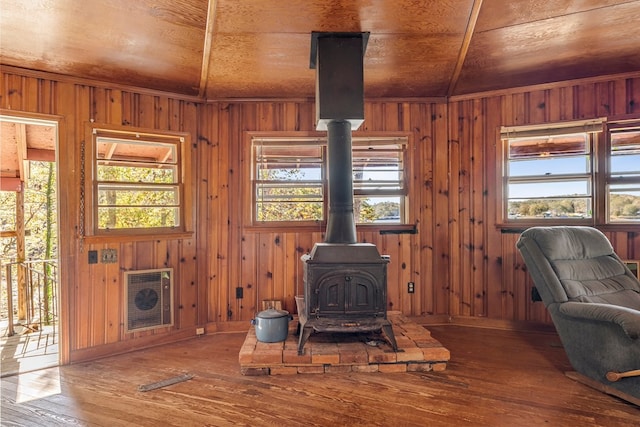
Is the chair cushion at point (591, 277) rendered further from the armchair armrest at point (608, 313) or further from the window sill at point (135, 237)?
the window sill at point (135, 237)

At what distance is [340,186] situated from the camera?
2.79 metres

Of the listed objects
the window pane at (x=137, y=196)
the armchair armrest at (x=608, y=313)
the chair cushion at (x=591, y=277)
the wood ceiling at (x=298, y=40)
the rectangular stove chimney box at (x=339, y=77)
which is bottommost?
the armchair armrest at (x=608, y=313)

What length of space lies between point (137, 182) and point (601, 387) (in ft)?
12.5

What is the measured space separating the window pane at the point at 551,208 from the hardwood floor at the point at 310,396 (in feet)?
4.28

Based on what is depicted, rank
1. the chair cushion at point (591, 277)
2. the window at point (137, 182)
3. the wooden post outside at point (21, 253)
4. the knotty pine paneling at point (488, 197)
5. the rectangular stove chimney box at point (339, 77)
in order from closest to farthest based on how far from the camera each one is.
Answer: the chair cushion at point (591, 277), the rectangular stove chimney box at point (339, 77), the window at point (137, 182), the knotty pine paneling at point (488, 197), the wooden post outside at point (21, 253)

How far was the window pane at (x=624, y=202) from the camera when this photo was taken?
10.5 ft

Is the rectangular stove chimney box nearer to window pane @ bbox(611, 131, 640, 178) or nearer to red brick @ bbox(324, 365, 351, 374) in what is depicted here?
red brick @ bbox(324, 365, 351, 374)

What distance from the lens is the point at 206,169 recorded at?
3.52 metres

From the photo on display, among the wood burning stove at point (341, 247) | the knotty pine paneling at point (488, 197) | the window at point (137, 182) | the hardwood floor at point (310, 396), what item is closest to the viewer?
the hardwood floor at point (310, 396)

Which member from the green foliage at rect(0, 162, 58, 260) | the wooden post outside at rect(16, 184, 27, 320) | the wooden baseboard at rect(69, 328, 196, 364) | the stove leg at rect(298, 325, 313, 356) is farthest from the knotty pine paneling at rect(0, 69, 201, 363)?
the green foliage at rect(0, 162, 58, 260)

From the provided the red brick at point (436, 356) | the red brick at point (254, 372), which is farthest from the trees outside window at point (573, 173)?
the red brick at point (254, 372)

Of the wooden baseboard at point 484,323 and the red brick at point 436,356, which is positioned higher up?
the red brick at point 436,356

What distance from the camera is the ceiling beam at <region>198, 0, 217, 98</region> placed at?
2557 millimetres

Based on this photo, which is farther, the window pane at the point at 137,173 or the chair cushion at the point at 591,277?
the window pane at the point at 137,173
